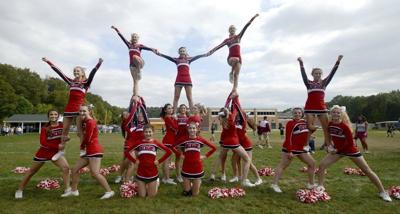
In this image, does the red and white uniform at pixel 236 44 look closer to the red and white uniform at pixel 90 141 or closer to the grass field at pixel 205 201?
the grass field at pixel 205 201

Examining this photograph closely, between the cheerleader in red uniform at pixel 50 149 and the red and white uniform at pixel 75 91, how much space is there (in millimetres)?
392

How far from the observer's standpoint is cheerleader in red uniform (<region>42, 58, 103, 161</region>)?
898cm

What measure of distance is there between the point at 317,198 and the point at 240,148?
98.7 inches

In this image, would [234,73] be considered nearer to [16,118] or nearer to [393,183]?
[393,183]

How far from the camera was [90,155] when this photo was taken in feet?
27.7

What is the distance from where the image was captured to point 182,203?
26.1ft

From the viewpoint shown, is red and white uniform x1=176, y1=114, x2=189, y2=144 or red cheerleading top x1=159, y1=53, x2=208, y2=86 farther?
red cheerleading top x1=159, y1=53, x2=208, y2=86

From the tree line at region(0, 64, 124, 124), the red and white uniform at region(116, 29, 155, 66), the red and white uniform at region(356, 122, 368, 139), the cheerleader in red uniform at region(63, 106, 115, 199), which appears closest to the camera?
the cheerleader in red uniform at region(63, 106, 115, 199)

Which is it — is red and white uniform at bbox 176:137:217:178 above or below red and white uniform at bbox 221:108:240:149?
below

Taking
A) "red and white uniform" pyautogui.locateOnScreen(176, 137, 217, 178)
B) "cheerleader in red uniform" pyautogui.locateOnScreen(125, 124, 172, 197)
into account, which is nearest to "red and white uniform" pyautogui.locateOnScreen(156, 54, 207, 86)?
"red and white uniform" pyautogui.locateOnScreen(176, 137, 217, 178)

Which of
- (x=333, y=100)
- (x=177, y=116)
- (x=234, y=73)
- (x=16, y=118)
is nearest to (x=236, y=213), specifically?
(x=177, y=116)

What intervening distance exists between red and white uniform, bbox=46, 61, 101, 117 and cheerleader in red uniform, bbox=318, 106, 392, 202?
21.3 feet

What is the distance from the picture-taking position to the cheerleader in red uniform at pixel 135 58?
10689 mm

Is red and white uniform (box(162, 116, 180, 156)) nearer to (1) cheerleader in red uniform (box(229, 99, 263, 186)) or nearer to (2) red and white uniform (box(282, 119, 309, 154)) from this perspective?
(1) cheerleader in red uniform (box(229, 99, 263, 186))
